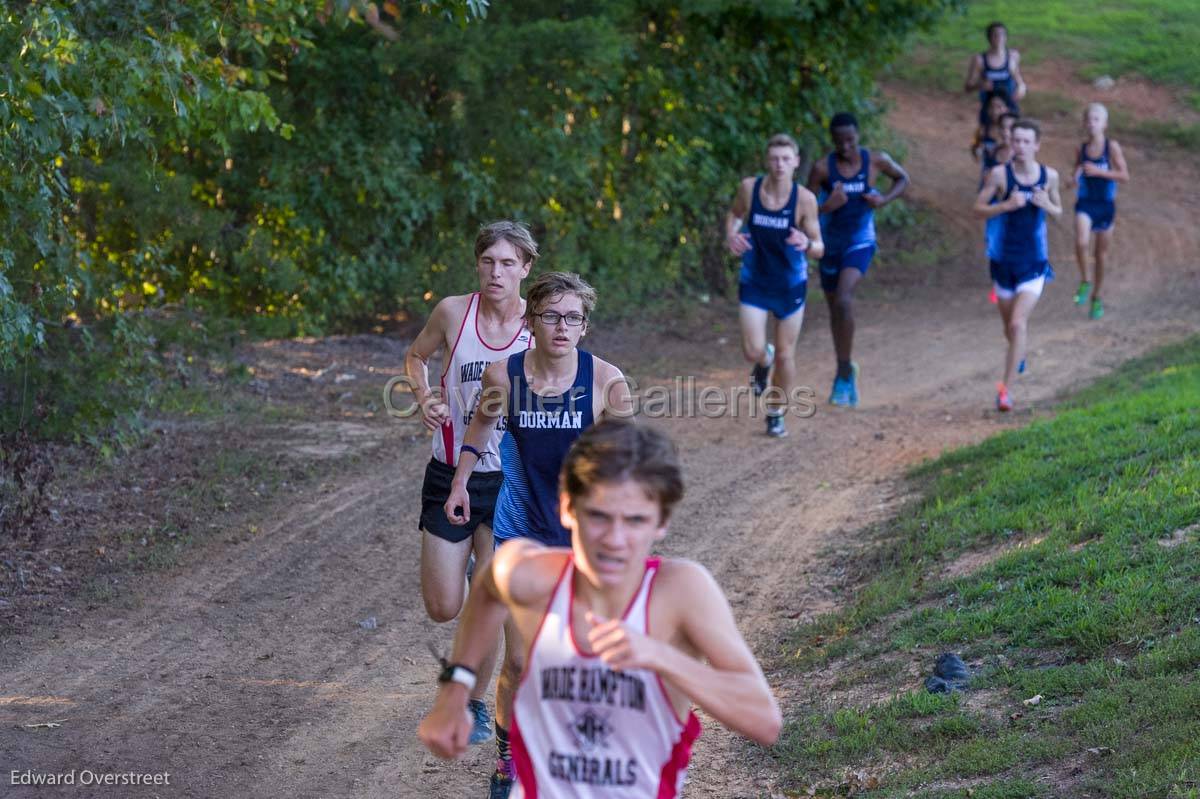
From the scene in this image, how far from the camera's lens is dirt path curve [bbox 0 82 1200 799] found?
5461mm

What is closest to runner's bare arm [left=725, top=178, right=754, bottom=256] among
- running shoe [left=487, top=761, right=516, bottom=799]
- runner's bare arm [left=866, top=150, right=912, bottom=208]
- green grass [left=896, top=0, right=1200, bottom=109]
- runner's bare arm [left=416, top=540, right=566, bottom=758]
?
runner's bare arm [left=866, top=150, right=912, bottom=208]

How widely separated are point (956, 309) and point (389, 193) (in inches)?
276

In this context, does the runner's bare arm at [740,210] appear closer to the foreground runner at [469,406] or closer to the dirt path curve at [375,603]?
the dirt path curve at [375,603]

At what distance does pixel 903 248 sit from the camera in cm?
1989

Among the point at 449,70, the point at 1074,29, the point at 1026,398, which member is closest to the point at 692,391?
the point at 1026,398

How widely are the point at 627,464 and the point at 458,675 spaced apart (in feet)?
2.28

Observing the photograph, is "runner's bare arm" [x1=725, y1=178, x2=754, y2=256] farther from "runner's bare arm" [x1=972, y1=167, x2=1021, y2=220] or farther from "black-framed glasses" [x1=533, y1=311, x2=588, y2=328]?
"black-framed glasses" [x1=533, y1=311, x2=588, y2=328]

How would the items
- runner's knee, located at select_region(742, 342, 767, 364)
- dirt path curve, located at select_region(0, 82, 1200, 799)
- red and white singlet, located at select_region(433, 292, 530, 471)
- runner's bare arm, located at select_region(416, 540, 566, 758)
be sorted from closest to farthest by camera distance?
runner's bare arm, located at select_region(416, 540, 566, 758), dirt path curve, located at select_region(0, 82, 1200, 799), red and white singlet, located at select_region(433, 292, 530, 471), runner's knee, located at select_region(742, 342, 767, 364)

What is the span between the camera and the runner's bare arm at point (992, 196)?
35.1 ft

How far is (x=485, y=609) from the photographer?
3.26 metres

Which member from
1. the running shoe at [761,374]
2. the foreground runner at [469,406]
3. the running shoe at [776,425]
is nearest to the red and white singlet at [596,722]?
the foreground runner at [469,406]

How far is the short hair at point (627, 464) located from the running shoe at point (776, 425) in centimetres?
768

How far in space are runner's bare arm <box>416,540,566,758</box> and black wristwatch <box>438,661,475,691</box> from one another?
1 centimetres

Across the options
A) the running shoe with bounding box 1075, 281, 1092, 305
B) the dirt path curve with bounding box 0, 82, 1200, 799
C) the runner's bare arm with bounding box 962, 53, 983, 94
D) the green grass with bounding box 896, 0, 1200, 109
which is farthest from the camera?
the green grass with bounding box 896, 0, 1200, 109
